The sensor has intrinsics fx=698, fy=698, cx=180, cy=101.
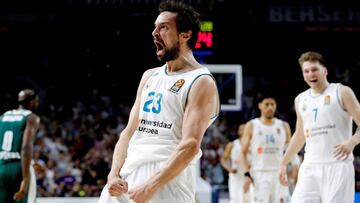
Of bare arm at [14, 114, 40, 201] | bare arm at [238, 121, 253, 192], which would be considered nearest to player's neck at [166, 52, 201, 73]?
bare arm at [14, 114, 40, 201]

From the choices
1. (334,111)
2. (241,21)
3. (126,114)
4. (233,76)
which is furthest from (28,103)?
(126,114)

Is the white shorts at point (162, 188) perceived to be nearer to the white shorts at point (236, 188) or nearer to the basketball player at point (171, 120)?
the basketball player at point (171, 120)

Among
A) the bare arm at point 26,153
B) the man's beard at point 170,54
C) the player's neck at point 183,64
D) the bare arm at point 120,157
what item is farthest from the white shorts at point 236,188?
the man's beard at point 170,54

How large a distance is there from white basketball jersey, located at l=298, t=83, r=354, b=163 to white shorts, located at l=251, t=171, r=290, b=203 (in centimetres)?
310

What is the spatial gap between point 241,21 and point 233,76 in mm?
1636

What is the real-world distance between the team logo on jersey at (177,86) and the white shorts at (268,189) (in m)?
6.19

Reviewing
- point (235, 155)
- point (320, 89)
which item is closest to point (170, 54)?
point (320, 89)

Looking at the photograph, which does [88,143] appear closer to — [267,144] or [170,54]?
[267,144]

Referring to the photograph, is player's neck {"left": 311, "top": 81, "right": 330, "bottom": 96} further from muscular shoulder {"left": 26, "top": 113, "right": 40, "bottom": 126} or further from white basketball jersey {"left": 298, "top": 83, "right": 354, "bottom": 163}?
muscular shoulder {"left": 26, "top": 113, "right": 40, "bottom": 126}

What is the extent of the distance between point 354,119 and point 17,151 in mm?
3740

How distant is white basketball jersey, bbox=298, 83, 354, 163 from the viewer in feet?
21.3

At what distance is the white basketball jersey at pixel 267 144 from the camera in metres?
10.1

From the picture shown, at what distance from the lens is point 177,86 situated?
375 cm

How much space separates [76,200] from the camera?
11422 millimetres
